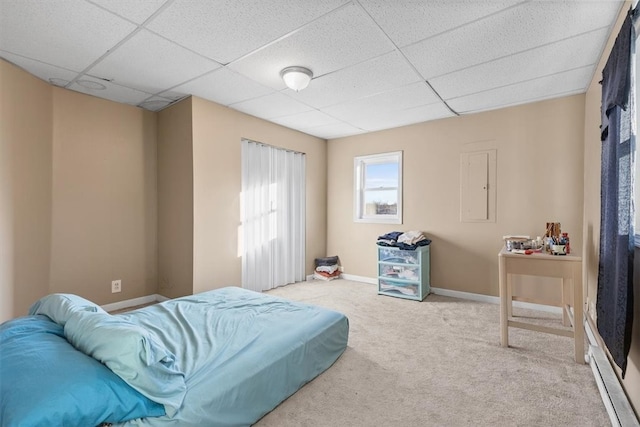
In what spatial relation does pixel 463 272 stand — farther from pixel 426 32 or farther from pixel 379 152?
pixel 426 32

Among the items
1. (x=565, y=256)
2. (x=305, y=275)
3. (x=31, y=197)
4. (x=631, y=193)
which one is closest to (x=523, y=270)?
(x=565, y=256)

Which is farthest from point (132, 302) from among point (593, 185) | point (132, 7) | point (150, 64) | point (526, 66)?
point (593, 185)

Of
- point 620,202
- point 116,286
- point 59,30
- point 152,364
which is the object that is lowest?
point 116,286

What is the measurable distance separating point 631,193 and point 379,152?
3.33 m

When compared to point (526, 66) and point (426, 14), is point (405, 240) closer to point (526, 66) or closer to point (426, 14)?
point (526, 66)

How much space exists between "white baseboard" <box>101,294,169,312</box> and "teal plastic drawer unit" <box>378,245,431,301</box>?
2839mm

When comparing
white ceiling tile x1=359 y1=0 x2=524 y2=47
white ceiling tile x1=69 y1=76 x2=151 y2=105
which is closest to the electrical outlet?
white ceiling tile x1=69 y1=76 x2=151 y2=105

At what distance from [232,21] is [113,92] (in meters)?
2.02

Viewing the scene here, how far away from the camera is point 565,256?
7.46 ft

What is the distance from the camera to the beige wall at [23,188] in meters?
2.55

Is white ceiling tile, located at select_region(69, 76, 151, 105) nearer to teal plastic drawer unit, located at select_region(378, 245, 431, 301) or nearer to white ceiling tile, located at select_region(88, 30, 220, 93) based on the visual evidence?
white ceiling tile, located at select_region(88, 30, 220, 93)

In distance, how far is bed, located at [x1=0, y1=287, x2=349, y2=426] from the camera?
1166mm

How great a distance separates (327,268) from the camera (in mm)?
4949

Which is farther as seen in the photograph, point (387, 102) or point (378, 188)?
point (378, 188)
